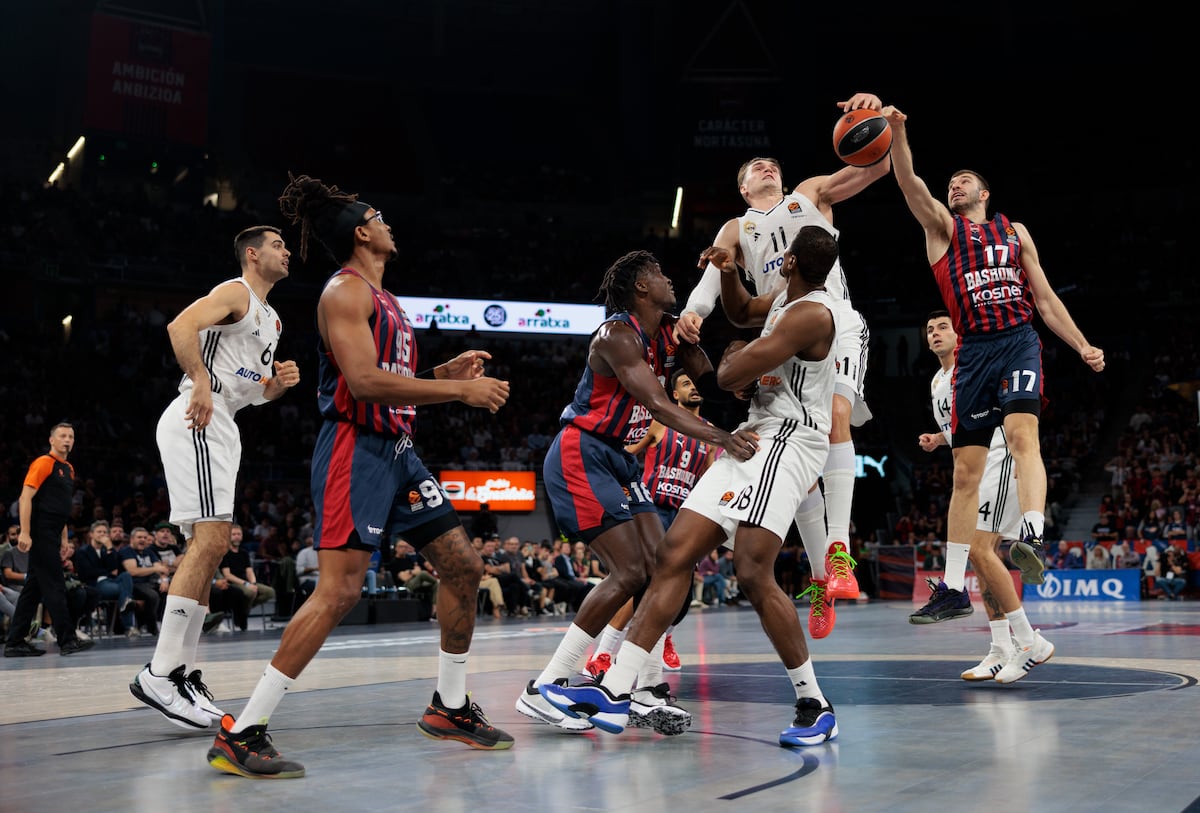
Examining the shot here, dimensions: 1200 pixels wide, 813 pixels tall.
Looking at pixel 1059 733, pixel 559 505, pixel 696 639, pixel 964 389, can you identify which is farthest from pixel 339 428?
pixel 696 639

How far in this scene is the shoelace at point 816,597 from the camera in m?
5.43

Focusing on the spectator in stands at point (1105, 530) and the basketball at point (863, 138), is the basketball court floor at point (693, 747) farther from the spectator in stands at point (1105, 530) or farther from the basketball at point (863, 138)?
the spectator in stands at point (1105, 530)

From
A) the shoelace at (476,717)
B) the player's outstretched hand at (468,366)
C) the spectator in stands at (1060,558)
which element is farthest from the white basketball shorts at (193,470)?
the spectator in stands at (1060,558)

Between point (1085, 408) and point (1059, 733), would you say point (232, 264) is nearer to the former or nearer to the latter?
point (1085, 408)

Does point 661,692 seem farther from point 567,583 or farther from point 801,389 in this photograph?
→ point 567,583

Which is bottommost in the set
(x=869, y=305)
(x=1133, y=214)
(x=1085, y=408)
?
(x=1085, y=408)

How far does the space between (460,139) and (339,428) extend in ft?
113

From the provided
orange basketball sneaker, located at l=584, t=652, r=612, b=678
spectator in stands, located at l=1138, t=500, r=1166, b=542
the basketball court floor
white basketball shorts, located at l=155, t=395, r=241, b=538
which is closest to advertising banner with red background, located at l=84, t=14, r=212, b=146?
the basketball court floor

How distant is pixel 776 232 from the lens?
6.38 metres

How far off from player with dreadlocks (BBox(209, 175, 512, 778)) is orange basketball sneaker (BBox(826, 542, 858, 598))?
1839mm

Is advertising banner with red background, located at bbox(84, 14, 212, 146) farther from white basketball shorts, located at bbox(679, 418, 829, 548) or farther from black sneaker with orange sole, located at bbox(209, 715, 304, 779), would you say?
black sneaker with orange sole, located at bbox(209, 715, 304, 779)

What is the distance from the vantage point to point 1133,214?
33719 millimetres

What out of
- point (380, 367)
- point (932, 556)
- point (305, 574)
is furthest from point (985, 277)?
point (932, 556)

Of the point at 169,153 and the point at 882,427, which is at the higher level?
the point at 169,153
